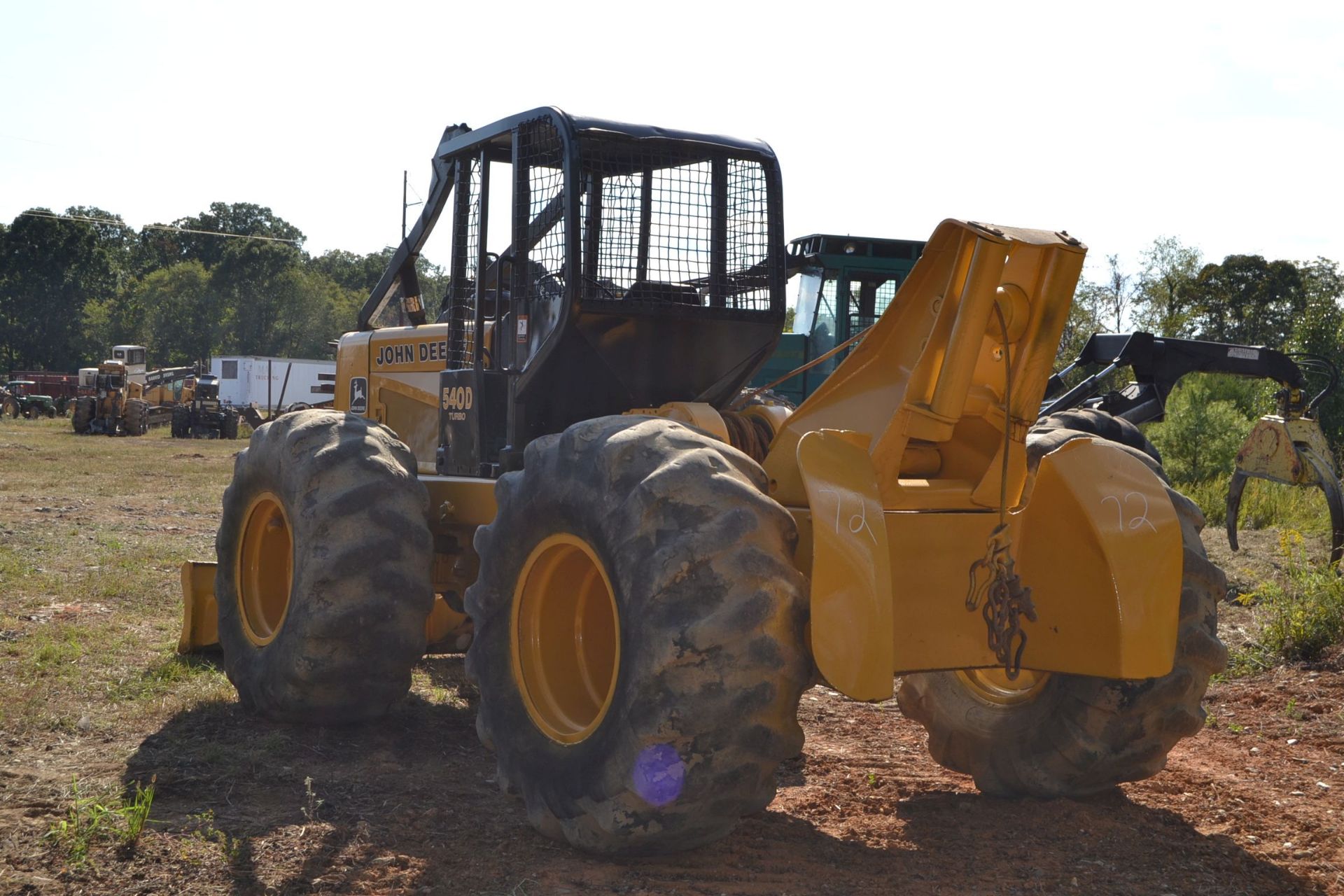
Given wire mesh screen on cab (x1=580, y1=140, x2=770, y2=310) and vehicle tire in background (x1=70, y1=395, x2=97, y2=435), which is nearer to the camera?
wire mesh screen on cab (x1=580, y1=140, x2=770, y2=310)

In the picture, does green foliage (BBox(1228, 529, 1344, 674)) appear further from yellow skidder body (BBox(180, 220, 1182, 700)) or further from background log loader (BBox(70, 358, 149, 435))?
background log loader (BBox(70, 358, 149, 435))

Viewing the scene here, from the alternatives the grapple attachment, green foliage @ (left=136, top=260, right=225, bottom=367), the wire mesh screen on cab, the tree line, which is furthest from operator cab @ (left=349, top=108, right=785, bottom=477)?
green foliage @ (left=136, top=260, right=225, bottom=367)

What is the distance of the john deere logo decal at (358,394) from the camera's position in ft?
26.2

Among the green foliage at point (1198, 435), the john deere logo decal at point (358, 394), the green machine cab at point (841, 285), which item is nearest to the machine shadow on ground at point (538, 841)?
the john deere logo decal at point (358, 394)

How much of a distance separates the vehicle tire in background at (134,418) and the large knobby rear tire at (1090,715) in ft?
127

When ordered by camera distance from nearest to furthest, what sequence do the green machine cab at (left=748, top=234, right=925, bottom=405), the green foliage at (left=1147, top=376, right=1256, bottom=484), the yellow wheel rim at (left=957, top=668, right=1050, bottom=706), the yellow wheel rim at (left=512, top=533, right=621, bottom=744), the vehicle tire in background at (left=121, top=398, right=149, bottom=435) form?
the yellow wheel rim at (left=512, top=533, right=621, bottom=744) < the yellow wheel rim at (left=957, top=668, right=1050, bottom=706) < the green machine cab at (left=748, top=234, right=925, bottom=405) < the green foliage at (left=1147, top=376, right=1256, bottom=484) < the vehicle tire in background at (left=121, top=398, right=149, bottom=435)

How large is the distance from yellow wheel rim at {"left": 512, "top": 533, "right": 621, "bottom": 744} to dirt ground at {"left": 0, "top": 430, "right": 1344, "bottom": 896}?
0.49 meters

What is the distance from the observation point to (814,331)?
15469 mm

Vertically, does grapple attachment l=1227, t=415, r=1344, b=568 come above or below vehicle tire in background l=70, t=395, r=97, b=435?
above

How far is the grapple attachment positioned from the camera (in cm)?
1091

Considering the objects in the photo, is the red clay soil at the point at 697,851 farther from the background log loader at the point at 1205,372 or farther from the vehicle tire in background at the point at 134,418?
the vehicle tire in background at the point at 134,418

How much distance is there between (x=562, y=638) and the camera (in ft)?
16.2

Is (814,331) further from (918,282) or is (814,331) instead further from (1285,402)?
(918,282)

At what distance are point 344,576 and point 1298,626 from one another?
5.97 m
